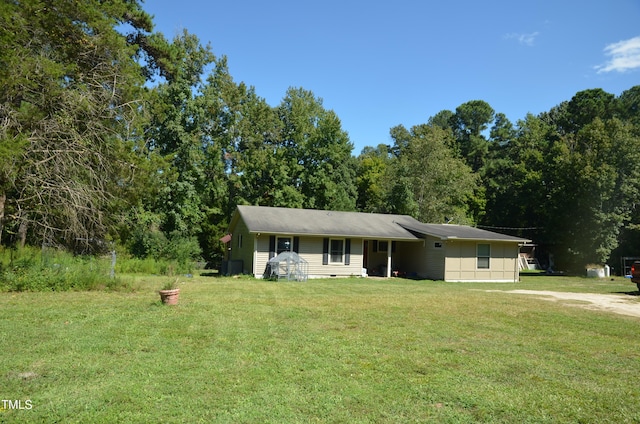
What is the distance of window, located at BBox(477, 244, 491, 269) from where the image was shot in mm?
22531

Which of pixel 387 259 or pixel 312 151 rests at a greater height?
pixel 312 151

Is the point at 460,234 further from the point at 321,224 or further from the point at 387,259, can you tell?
the point at 321,224

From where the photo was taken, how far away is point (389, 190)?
1523 inches

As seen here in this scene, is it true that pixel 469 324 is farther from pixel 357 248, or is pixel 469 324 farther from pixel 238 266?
pixel 238 266

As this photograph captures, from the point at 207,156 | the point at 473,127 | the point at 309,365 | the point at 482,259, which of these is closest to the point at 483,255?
the point at 482,259

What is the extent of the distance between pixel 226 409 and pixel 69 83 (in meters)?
13.3

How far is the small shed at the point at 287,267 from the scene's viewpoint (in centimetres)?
1950

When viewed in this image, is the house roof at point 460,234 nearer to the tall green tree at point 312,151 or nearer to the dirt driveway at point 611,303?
the dirt driveway at point 611,303

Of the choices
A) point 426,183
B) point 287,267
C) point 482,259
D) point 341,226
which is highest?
point 426,183

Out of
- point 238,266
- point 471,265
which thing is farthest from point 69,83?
point 471,265

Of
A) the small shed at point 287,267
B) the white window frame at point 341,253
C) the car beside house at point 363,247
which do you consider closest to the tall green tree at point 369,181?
the car beside house at point 363,247

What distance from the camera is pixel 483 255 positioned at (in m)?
Result: 22.6

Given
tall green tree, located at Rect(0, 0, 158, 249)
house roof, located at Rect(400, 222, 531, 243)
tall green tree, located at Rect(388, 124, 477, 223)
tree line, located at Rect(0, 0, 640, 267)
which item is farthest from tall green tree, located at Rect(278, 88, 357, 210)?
tall green tree, located at Rect(0, 0, 158, 249)

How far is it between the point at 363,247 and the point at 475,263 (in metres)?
5.82
